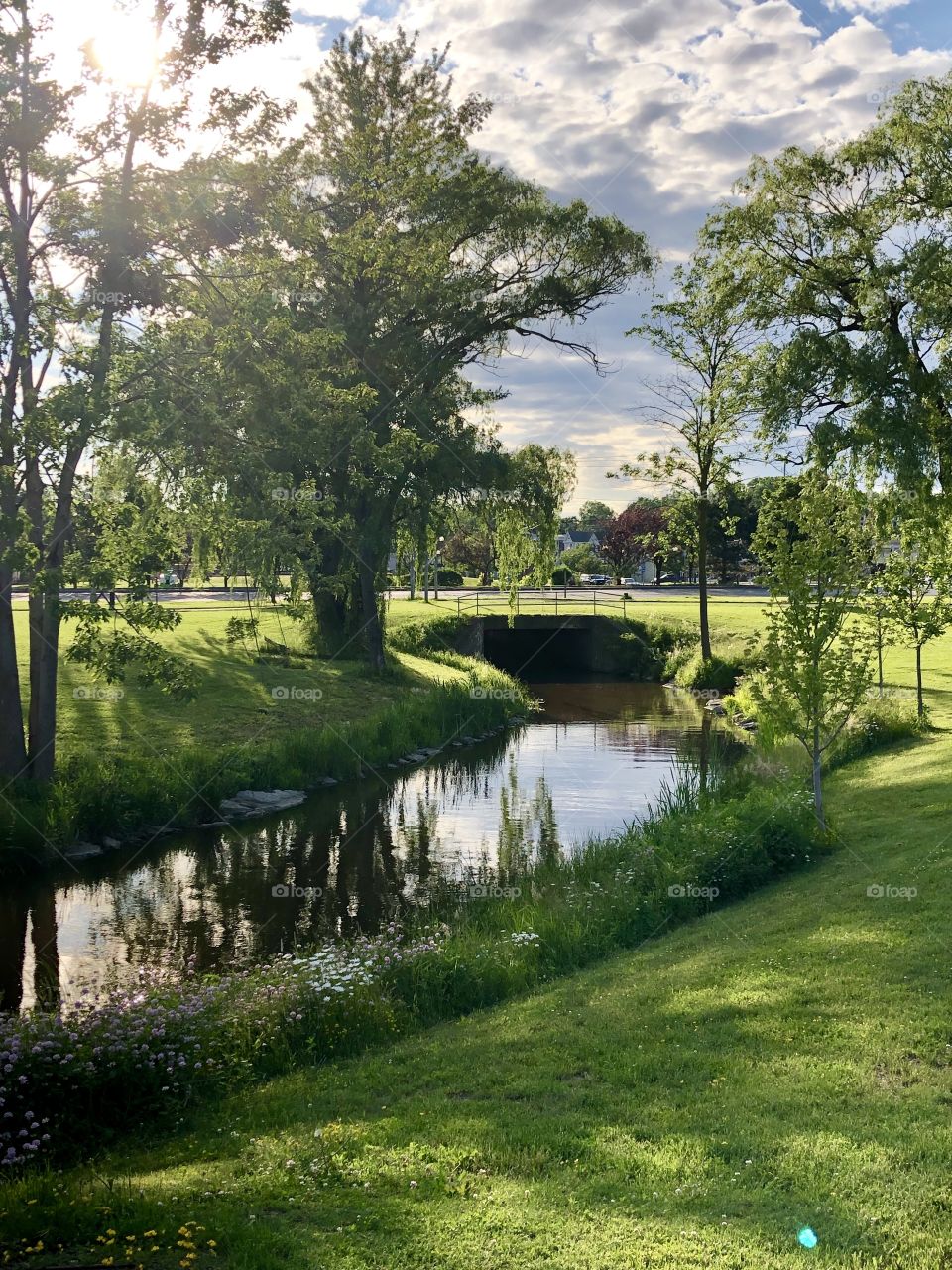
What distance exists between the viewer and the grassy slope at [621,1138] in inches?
206

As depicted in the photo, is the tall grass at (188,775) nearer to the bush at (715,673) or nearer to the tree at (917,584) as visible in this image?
the bush at (715,673)

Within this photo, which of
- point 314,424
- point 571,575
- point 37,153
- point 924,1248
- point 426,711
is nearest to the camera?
point 924,1248

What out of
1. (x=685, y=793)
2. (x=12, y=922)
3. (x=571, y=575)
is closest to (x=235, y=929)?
(x=12, y=922)

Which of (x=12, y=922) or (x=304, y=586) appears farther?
(x=304, y=586)

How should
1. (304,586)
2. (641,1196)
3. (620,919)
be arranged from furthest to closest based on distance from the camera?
(304,586), (620,919), (641,1196)

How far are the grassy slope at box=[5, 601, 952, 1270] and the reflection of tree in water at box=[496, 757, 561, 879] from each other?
255 inches

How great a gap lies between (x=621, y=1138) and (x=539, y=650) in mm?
46096

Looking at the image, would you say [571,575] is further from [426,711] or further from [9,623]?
[9,623]

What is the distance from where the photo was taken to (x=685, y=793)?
17984mm

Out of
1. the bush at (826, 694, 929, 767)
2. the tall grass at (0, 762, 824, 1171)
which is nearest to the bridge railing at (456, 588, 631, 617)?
the bush at (826, 694, 929, 767)

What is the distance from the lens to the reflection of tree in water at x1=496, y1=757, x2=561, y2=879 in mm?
16892

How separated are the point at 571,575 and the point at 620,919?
79.6m

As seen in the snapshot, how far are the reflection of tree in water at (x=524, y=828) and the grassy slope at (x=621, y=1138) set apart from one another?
6.47 meters

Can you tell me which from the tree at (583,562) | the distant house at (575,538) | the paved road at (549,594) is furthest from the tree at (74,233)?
the distant house at (575,538)
